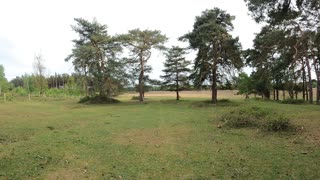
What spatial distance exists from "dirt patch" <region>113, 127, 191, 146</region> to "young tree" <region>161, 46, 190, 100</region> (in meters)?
29.1

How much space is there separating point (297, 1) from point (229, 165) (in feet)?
22.3

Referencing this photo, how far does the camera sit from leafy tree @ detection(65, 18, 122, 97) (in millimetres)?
36875

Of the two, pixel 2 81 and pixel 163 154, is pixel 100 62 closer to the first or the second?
pixel 163 154

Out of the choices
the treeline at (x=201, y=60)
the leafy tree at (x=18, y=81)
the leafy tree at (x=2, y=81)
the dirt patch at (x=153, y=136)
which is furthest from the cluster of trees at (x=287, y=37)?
the leafy tree at (x=18, y=81)

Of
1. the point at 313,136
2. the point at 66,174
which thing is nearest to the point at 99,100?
the point at 313,136

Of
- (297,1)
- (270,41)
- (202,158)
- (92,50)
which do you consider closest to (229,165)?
(202,158)

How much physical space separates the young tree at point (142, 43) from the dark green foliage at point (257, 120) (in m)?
24.0

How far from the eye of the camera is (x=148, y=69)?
40406mm

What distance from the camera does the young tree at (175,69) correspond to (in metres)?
42.5

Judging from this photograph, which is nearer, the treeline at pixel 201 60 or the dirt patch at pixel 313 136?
the dirt patch at pixel 313 136

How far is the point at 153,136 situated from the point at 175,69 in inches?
1241

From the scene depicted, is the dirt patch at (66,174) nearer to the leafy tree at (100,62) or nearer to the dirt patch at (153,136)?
the dirt patch at (153,136)

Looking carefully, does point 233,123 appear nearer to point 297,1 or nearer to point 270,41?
point 297,1

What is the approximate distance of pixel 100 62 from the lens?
37.8 meters
